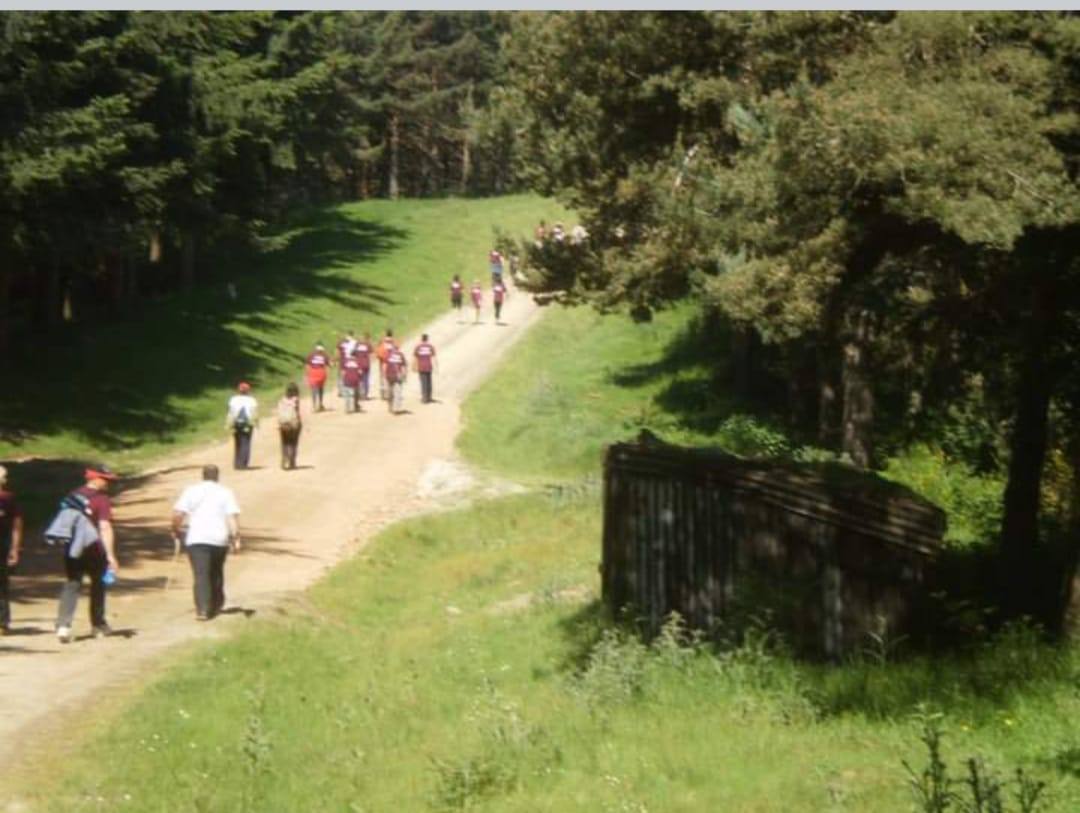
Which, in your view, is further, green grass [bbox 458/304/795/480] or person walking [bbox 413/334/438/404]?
person walking [bbox 413/334/438/404]

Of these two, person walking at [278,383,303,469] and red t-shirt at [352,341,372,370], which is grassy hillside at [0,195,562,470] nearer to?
red t-shirt at [352,341,372,370]

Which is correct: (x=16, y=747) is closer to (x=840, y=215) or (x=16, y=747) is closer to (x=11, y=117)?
(x=840, y=215)

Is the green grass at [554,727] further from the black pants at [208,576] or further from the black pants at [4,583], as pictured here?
the black pants at [4,583]

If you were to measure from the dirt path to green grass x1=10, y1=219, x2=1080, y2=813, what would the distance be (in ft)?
2.10

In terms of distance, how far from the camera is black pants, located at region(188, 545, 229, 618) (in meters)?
17.4

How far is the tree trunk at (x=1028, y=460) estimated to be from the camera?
605 inches

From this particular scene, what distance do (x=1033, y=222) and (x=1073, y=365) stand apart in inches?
152

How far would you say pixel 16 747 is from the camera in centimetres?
1223

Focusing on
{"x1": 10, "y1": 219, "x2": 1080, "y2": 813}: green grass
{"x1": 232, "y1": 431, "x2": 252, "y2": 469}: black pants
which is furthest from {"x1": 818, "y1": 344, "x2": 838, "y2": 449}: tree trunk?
{"x1": 10, "y1": 219, "x2": 1080, "y2": 813}: green grass

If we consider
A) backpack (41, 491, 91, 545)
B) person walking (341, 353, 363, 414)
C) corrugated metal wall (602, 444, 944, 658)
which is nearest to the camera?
corrugated metal wall (602, 444, 944, 658)

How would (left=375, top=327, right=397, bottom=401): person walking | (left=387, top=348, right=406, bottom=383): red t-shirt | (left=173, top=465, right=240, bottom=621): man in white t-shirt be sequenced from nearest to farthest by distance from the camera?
(left=173, top=465, right=240, bottom=621): man in white t-shirt
(left=387, top=348, right=406, bottom=383): red t-shirt
(left=375, top=327, right=397, bottom=401): person walking

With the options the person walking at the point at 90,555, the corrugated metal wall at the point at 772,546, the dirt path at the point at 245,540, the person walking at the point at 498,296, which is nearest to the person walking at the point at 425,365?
the dirt path at the point at 245,540

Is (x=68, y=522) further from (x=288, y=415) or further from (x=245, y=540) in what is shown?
(x=288, y=415)

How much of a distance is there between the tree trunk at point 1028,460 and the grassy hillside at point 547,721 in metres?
3.01
